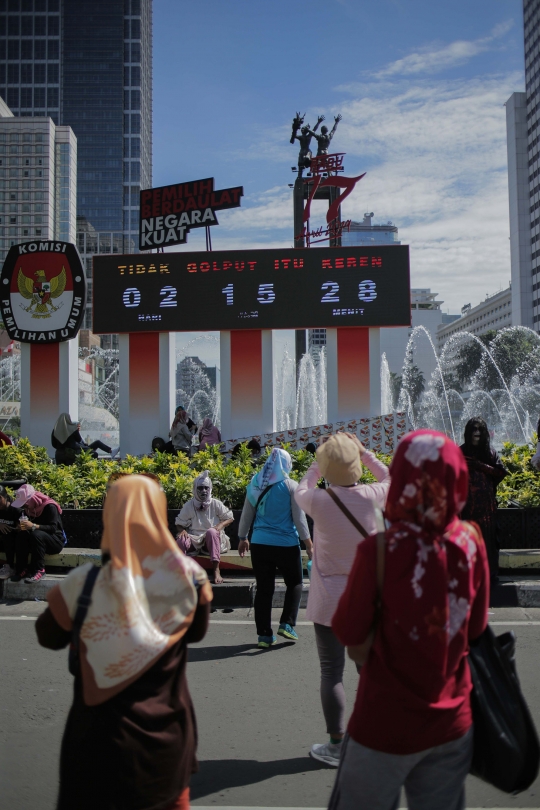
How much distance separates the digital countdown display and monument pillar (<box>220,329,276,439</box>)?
37.5 inches

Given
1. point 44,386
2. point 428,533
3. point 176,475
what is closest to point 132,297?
point 44,386

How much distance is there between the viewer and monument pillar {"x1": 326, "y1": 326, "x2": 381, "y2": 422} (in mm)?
19656

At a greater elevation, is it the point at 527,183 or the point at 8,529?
the point at 527,183

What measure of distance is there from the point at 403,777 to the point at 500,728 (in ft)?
1.21

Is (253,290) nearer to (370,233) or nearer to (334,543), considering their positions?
(334,543)

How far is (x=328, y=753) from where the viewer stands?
13.7 ft

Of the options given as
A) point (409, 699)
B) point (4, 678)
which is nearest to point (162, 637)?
point (409, 699)

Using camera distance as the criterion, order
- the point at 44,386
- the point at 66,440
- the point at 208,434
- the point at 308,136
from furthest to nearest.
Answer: the point at 308,136 → the point at 44,386 → the point at 208,434 → the point at 66,440

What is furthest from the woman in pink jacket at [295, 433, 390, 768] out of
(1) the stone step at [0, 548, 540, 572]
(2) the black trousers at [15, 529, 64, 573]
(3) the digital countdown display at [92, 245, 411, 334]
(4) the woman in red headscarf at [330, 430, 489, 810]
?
(3) the digital countdown display at [92, 245, 411, 334]

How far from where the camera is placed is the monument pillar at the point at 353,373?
64.5 feet

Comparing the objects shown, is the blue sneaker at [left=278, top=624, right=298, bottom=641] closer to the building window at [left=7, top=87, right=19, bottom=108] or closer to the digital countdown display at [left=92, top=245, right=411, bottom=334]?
the digital countdown display at [left=92, top=245, right=411, bottom=334]

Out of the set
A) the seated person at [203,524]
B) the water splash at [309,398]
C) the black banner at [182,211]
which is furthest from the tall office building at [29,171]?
the seated person at [203,524]

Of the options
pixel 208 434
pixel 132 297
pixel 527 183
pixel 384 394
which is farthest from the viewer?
pixel 527 183

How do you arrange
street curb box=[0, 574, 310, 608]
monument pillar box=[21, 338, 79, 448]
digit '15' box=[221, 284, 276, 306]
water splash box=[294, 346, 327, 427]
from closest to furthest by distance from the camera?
street curb box=[0, 574, 310, 608] < digit '15' box=[221, 284, 276, 306] < monument pillar box=[21, 338, 79, 448] < water splash box=[294, 346, 327, 427]
